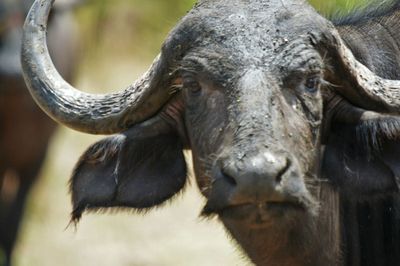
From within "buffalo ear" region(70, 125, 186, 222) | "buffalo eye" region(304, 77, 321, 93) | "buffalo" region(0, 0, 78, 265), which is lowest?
"buffalo" region(0, 0, 78, 265)

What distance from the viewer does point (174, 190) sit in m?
7.10

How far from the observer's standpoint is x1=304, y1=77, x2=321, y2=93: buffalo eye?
21.4ft

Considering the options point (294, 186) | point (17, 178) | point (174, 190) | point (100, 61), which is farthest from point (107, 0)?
point (294, 186)

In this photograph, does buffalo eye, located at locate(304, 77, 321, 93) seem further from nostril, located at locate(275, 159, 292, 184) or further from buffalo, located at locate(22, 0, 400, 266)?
nostril, located at locate(275, 159, 292, 184)

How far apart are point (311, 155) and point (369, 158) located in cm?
46

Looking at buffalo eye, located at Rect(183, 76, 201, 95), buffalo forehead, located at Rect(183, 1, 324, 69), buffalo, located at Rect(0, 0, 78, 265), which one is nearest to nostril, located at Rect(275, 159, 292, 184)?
buffalo forehead, located at Rect(183, 1, 324, 69)

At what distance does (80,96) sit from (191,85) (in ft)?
2.43

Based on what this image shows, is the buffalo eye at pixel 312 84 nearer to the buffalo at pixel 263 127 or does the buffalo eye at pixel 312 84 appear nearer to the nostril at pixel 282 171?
the buffalo at pixel 263 127

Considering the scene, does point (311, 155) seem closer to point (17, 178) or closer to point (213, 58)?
point (213, 58)

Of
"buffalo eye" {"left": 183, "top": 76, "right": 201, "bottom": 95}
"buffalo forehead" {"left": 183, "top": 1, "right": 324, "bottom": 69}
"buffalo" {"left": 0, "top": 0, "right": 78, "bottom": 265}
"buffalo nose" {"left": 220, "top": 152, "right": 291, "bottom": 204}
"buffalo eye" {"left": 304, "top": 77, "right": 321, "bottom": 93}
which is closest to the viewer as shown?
"buffalo nose" {"left": 220, "top": 152, "right": 291, "bottom": 204}

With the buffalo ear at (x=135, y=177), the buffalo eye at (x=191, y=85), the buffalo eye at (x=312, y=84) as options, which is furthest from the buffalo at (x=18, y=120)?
the buffalo eye at (x=312, y=84)

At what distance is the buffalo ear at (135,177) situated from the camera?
23.2 feet

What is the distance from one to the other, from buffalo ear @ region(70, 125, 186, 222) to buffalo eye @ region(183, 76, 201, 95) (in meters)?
0.46

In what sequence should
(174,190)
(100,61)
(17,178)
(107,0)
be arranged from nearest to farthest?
(174,190)
(17,178)
(107,0)
(100,61)
